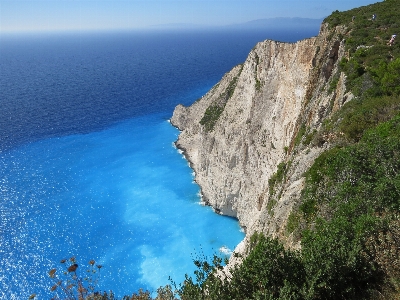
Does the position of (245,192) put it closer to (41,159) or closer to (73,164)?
(73,164)

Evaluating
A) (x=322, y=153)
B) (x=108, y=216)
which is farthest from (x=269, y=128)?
(x=108, y=216)

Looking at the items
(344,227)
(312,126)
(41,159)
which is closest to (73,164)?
(41,159)

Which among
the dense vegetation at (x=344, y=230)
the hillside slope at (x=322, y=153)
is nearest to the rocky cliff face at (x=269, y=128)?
the hillside slope at (x=322, y=153)

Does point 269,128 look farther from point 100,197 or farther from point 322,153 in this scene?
point 100,197

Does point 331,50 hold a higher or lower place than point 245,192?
higher

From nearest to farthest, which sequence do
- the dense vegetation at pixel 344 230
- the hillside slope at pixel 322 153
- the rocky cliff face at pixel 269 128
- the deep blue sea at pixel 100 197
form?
the dense vegetation at pixel 344 230, the hillside slope at pixel 322 153, the rocky cliff face at pixel 269 128, the deep blue sea at pixel 100 197

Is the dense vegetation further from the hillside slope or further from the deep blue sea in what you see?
the deep blue sea

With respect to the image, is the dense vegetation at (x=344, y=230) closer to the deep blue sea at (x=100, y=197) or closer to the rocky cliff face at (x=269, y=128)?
the rocky cliff face at (x=269, y=128)
